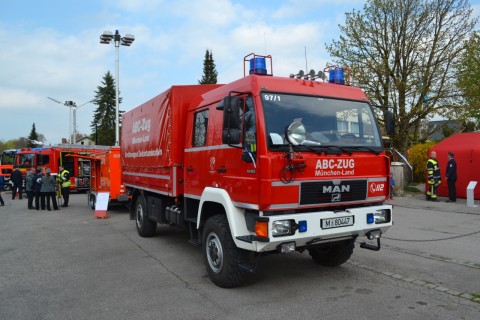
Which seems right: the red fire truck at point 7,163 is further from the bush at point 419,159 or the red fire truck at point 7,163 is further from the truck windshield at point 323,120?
the truck windshield at point 323,120

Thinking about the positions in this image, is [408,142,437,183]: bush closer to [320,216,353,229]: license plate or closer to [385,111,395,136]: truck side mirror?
[385,111,395,136]: truck side mirror

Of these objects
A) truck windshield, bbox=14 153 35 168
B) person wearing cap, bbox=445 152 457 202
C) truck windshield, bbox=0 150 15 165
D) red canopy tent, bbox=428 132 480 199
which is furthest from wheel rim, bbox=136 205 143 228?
truck windshield, bbox=0 150 15 165

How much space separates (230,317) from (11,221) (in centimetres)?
1065

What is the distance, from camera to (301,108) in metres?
5.07

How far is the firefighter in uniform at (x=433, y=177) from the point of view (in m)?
14.3

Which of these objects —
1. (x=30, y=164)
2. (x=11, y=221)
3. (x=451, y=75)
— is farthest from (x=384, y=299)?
(x=30, y=164)

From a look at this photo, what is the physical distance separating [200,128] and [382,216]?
3.02 meters

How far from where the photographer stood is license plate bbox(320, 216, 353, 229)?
189 inches

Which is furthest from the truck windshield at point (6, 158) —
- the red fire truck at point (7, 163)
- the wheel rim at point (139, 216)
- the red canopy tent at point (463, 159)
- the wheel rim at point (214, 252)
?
the wheel rim at point (214, 252)

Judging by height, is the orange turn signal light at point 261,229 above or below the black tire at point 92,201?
above

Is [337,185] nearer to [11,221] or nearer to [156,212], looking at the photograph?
[156,212]

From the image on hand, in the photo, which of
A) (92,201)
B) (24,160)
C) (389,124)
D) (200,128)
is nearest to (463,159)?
(389,124)

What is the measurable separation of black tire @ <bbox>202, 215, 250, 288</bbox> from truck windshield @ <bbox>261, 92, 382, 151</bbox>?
4.53ft

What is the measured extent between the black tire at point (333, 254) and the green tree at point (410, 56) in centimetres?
1458
